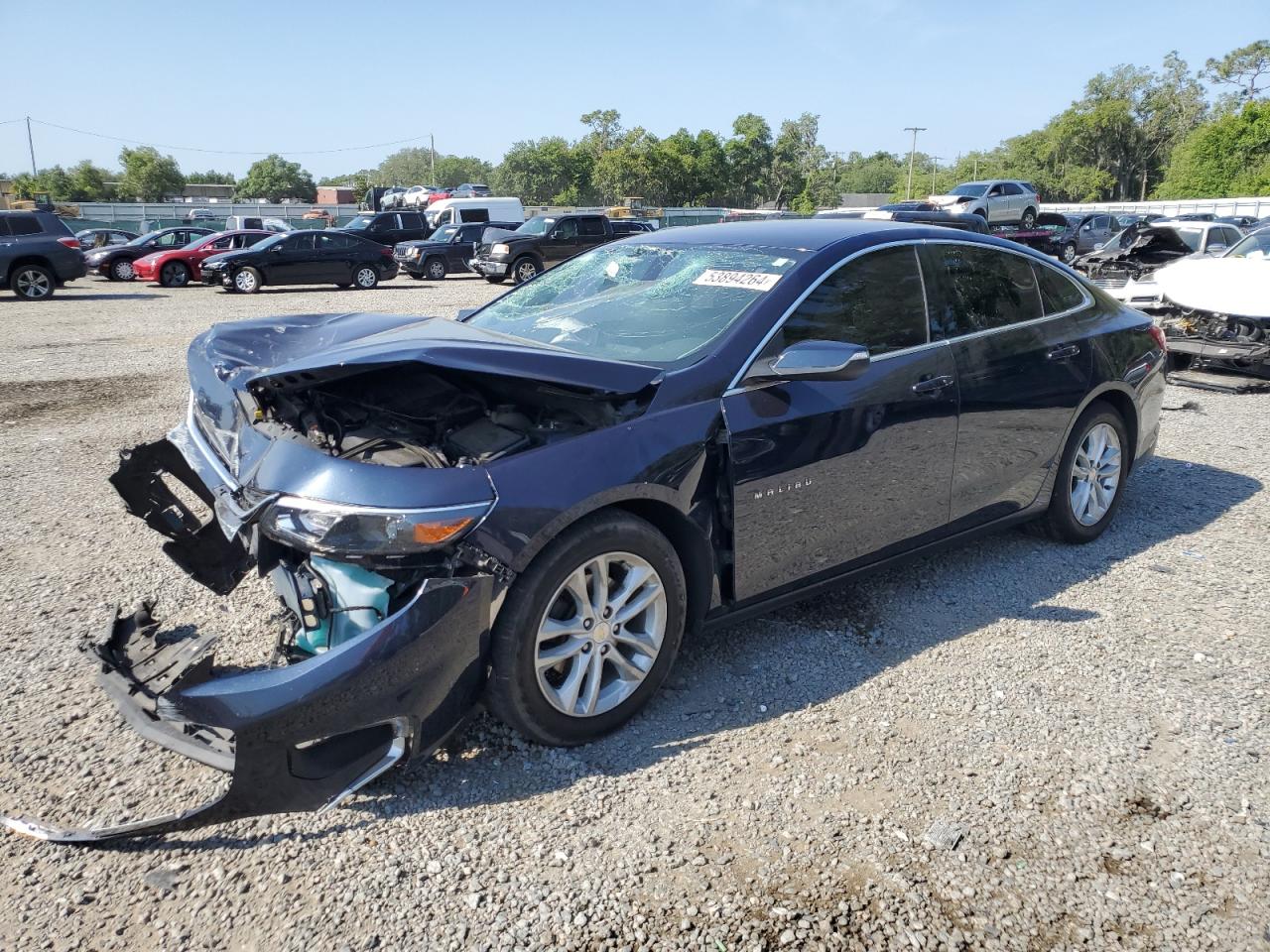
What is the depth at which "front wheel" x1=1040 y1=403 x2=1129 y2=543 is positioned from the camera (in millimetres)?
4871

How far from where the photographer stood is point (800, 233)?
164 inches

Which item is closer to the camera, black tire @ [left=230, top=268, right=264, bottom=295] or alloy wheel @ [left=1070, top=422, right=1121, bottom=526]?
alloy wheel @ [left=1070, top=422, right=1121, bottom=526]

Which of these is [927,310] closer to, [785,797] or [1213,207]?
[785,797]

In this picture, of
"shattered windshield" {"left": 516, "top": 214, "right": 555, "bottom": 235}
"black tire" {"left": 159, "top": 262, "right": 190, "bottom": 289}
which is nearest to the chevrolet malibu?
"shattered windshield" {"left": 516, "top": 214, "right": 555, "bottom": 235}

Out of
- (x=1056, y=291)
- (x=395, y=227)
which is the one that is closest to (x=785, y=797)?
(x=1056, y=291)

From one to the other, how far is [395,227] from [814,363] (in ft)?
91.3

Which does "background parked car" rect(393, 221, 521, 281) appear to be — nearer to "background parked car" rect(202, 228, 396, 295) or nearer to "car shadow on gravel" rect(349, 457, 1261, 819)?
"background parked car" rect(202, 228, 396, 295)

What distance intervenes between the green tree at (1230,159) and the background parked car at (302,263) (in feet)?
181

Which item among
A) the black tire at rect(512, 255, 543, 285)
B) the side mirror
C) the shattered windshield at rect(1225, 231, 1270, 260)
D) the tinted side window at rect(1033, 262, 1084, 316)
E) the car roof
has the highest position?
the car roof

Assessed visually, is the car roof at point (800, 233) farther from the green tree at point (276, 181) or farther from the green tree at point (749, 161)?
the green tree at point (276, 181)

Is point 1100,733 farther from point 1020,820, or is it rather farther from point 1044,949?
point 1044,949

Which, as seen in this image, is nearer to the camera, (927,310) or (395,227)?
(927,310)

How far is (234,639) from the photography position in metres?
3.81

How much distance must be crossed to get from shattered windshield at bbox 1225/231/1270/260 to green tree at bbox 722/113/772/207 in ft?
255
